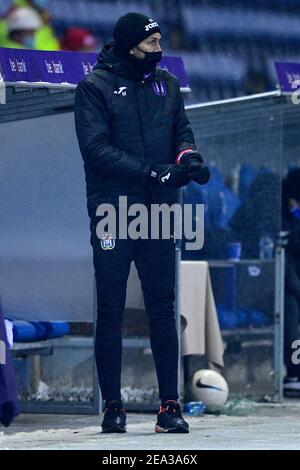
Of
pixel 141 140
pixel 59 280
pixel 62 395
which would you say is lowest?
pixel 62 395

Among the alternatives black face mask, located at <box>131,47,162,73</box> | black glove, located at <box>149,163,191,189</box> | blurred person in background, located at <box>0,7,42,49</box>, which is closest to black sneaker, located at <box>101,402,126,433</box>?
black glove, located at <box>149,163,191,189</box>

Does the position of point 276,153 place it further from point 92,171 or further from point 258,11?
point 258,11

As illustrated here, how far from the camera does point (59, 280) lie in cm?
1042

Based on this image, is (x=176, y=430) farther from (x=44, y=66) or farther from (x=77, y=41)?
(x=77, y=41)

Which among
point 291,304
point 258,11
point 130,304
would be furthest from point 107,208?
point 258,11

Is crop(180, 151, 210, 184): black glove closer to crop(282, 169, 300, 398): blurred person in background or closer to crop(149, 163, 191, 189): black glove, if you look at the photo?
crop(149, 163, 191, 189): black glove

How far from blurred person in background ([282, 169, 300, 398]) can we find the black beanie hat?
3.94m

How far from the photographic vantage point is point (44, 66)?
945 centimetres

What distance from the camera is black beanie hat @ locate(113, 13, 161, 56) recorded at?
8547 mm

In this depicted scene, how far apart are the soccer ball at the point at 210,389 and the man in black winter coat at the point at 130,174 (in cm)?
167

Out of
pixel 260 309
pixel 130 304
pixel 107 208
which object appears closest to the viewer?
pixel 107 208

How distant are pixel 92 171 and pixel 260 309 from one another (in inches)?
121

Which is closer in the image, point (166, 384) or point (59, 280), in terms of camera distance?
point (166, 384)

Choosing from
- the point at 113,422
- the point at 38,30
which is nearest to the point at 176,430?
the point at 113,422
